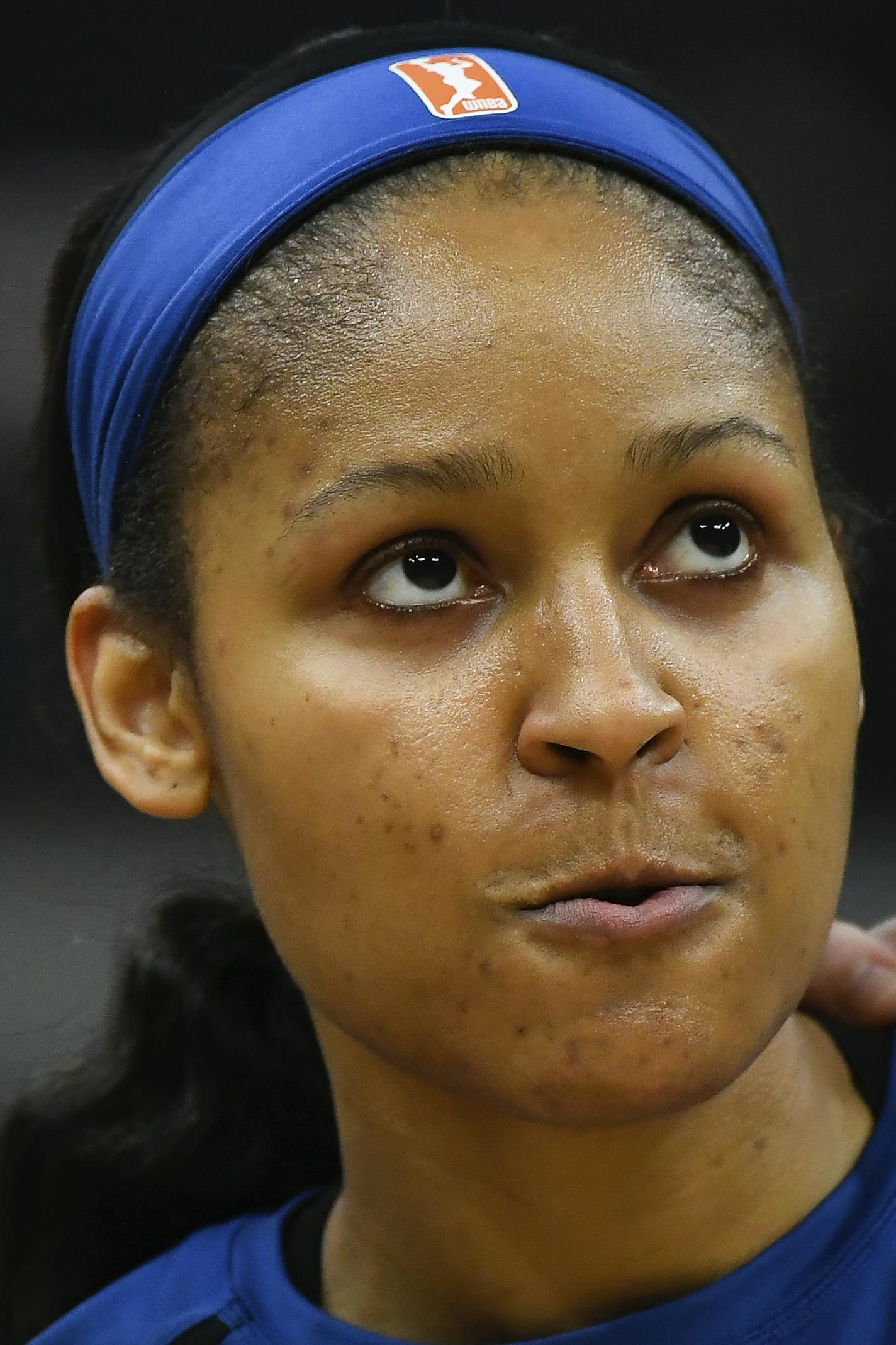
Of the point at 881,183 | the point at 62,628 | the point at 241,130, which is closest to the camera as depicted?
the point at 241,130

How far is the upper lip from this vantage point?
44.9 inches

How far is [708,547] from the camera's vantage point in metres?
1.29

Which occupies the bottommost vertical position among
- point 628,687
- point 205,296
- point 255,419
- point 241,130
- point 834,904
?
point 834,904

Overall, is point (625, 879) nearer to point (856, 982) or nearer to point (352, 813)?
point (352, 813)

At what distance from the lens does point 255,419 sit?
4.32ft

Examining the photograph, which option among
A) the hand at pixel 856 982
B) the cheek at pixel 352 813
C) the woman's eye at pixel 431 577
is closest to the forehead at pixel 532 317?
the woman's eye at pixel 431 577

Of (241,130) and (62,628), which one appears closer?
(241,130)

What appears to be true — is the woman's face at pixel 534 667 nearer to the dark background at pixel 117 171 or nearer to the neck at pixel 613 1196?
the neck at pixel 613 1196

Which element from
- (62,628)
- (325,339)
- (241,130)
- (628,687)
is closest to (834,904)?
(628,687)

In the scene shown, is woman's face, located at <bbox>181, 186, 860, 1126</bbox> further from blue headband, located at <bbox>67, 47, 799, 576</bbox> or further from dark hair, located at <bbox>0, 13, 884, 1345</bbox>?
dark hair, located at <bbox>0, 13, 884, 1345</bbox>

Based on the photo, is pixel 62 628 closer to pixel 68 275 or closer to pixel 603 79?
pixel 68 275

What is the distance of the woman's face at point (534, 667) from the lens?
3.79 feet

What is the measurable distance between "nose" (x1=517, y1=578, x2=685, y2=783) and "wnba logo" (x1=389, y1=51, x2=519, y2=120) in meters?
0.42

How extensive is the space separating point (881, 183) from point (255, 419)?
115 centimetres
